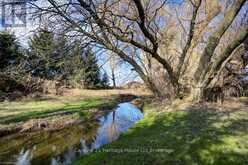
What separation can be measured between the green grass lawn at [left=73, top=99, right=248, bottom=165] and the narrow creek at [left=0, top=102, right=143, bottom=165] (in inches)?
36.2

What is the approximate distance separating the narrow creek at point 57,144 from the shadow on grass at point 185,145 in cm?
94

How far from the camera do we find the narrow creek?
6.61 m

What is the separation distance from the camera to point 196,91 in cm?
1226

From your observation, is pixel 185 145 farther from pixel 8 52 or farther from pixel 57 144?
pixel 8 52

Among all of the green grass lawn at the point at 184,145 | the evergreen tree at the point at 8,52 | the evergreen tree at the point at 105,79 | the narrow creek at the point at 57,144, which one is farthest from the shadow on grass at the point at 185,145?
the evergreen tree at the point at 105,79

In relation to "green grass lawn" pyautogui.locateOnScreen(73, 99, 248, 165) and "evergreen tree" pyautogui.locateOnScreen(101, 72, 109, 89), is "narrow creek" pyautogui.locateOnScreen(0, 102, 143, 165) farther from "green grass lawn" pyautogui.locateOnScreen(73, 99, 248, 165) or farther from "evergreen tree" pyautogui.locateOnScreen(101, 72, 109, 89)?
"evergreen tree" pyautogui.locateOnScreen(101, 72, 109, 89)

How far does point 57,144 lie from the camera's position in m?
7.96

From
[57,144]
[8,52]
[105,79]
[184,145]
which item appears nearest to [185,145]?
[184,145]

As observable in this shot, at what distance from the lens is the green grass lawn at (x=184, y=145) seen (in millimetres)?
4957

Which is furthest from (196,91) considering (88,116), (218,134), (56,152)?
(56,152)

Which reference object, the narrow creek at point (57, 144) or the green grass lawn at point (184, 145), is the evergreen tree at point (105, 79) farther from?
the green grass lawn at point (184, 145)

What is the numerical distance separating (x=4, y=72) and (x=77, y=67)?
7358 millimetres

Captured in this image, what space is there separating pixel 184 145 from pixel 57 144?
3.96 m

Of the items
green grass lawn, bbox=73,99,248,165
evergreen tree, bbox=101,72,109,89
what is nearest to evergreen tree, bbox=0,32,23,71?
evergreen tree, bbox=101,72,109,89
